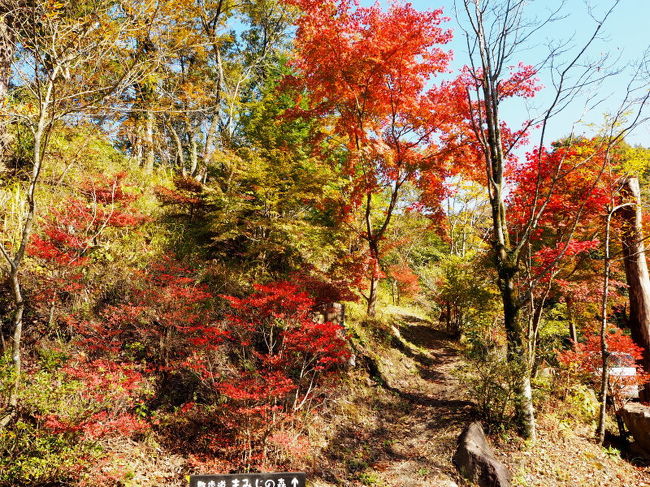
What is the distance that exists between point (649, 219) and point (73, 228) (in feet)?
46.2

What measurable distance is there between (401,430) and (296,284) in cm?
364

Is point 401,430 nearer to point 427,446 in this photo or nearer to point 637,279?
point 427,446

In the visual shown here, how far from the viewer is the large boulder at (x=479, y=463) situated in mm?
4590

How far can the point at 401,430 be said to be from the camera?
6398mm

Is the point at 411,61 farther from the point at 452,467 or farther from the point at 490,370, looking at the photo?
the point at 452,467

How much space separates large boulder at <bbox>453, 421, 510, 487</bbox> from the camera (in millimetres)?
4590

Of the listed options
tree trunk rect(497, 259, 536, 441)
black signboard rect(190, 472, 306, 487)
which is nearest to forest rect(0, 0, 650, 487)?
tree trunk rect(497, 259, 536, 441)

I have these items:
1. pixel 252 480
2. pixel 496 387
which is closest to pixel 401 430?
pixel 496 387

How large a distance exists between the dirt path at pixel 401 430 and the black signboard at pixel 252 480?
227 centimetres

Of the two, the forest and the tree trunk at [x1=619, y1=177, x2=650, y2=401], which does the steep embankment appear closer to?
the forest

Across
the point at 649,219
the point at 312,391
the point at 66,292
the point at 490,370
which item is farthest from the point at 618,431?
the point at 66,292

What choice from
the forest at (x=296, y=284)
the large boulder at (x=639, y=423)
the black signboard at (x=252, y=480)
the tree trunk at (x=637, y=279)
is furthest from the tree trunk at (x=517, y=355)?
the black signboard at (x=252, y=480)

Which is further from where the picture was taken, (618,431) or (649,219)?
(649,219)

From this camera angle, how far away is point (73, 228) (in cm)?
638
